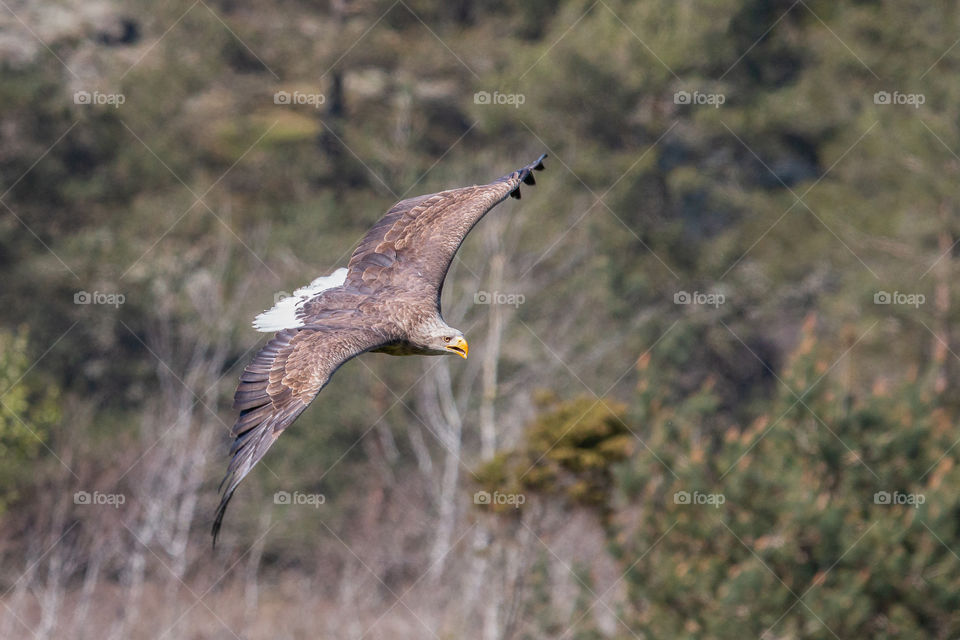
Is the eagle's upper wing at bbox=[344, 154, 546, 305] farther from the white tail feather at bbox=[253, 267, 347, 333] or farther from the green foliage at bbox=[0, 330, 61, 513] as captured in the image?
the green foliage at bbox=[0, 330, 61, 513]

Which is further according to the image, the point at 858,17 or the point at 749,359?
the point at 858,17

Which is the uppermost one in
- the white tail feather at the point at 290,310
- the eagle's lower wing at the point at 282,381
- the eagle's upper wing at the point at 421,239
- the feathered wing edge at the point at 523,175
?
the feathered wing edge at the point at 523,175

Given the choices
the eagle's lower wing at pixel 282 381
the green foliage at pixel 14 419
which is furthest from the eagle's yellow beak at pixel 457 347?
the green foliage at pixel 14 419

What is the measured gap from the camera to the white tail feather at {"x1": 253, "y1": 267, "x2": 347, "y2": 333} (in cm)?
1074

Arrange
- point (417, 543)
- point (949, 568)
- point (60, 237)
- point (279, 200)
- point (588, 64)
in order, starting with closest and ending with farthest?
point (949, 568) → point (417, 543) → point (60, 237) → point (588, 64) → point (279, 200)

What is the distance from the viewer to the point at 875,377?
36.6 metres

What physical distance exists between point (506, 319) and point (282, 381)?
20.7m

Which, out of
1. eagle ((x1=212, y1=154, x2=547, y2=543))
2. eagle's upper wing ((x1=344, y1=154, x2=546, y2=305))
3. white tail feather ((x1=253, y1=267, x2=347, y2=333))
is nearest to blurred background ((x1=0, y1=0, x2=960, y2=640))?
eagle's upper wing ((x1=344, y1=154, x2=546, y2=305))

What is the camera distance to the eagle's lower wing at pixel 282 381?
30.9 ft

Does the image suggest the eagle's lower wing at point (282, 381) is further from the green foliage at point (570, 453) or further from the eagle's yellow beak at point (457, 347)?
the green foliage at point (570, 453)

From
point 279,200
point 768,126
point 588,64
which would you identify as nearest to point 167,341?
point 279,200

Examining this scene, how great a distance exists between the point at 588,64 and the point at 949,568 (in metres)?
20.0

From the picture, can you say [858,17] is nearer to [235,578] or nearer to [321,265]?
[321,265]

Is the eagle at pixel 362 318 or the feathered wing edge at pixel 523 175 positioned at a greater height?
the feathered wing edge at pixel 523 175
